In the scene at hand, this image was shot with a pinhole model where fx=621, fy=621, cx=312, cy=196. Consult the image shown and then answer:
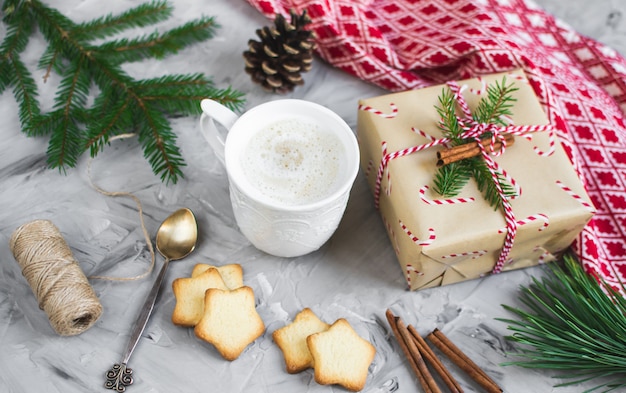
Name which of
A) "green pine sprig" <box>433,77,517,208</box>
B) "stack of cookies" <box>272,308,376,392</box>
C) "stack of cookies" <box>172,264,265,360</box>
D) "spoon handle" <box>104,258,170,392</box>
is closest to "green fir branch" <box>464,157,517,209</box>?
"green pine sprig" <box>433,77,517,208</box>

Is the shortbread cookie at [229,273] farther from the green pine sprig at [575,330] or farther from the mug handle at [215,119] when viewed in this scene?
the green pine sprig at [575,330]

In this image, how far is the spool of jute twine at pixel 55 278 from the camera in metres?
1.02

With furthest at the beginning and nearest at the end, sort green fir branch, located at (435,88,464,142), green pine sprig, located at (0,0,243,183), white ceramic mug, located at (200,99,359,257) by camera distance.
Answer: green pine sprig, located at (0,0,243,183)
green fir branch, located at (435,88,464,142)
white ceramic mug, located at (200,99,359,257)

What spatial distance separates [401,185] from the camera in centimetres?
109

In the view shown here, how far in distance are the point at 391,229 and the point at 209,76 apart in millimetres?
529

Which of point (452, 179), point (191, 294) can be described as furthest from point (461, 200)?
point (191, 294)

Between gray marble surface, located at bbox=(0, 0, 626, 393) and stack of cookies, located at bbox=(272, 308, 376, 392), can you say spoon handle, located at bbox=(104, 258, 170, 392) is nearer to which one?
gray marble surface, located at bbox=(0, 0, 626, 393)

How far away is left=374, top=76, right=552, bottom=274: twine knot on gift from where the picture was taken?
3.52 ft

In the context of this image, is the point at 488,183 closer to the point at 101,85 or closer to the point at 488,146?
the point at 488,146

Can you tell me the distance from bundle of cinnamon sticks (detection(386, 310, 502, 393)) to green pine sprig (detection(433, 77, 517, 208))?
9.9 inches

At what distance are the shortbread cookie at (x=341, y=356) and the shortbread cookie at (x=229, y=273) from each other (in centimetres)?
18

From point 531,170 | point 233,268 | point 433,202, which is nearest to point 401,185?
point 433,202

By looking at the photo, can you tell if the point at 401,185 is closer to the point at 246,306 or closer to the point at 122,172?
the point at 246,306

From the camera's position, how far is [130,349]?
41.8 inches
